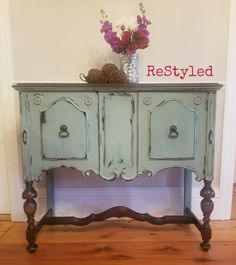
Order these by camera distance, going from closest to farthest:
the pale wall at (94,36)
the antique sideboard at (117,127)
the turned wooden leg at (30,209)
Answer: the antique sideboard at (117,127) < the turned wooden leg at (30,209) < the pale wall at (94,36)

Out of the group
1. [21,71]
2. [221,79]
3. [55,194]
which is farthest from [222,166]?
[21,71]

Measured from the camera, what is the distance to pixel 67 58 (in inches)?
69.3

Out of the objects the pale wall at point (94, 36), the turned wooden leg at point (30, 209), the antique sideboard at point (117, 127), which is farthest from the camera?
the pale wall at point (94, 36)

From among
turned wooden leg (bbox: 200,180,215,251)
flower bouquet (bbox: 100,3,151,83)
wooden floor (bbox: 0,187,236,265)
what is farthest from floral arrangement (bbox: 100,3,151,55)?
wooden floor (bbox: 0,187,236,265)

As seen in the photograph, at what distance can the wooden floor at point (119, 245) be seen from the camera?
146 centimetres

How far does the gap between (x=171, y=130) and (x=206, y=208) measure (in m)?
0.44

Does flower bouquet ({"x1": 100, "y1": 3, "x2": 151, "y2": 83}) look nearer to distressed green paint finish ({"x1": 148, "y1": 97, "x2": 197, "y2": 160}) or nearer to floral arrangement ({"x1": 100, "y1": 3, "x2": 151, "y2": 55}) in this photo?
floral arrangement ({"x1": 100, "y1": 3, "x2": 151, "y2": 55})

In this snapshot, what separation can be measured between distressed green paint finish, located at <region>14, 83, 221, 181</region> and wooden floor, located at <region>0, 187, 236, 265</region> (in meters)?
0.40

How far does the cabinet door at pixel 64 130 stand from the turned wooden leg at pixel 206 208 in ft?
1.82

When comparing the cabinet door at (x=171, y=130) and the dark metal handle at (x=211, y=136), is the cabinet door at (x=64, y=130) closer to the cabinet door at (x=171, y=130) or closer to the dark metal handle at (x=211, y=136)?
the cabinet door at (x=171, y=130)

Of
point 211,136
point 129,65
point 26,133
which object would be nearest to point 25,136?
point 26,133

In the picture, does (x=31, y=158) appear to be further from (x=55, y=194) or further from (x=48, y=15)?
(x=48, y=15)

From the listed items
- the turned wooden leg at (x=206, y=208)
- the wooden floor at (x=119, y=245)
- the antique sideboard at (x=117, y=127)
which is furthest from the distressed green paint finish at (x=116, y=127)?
the wooden floor at (x=119, y=245)

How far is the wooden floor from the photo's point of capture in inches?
57.3
